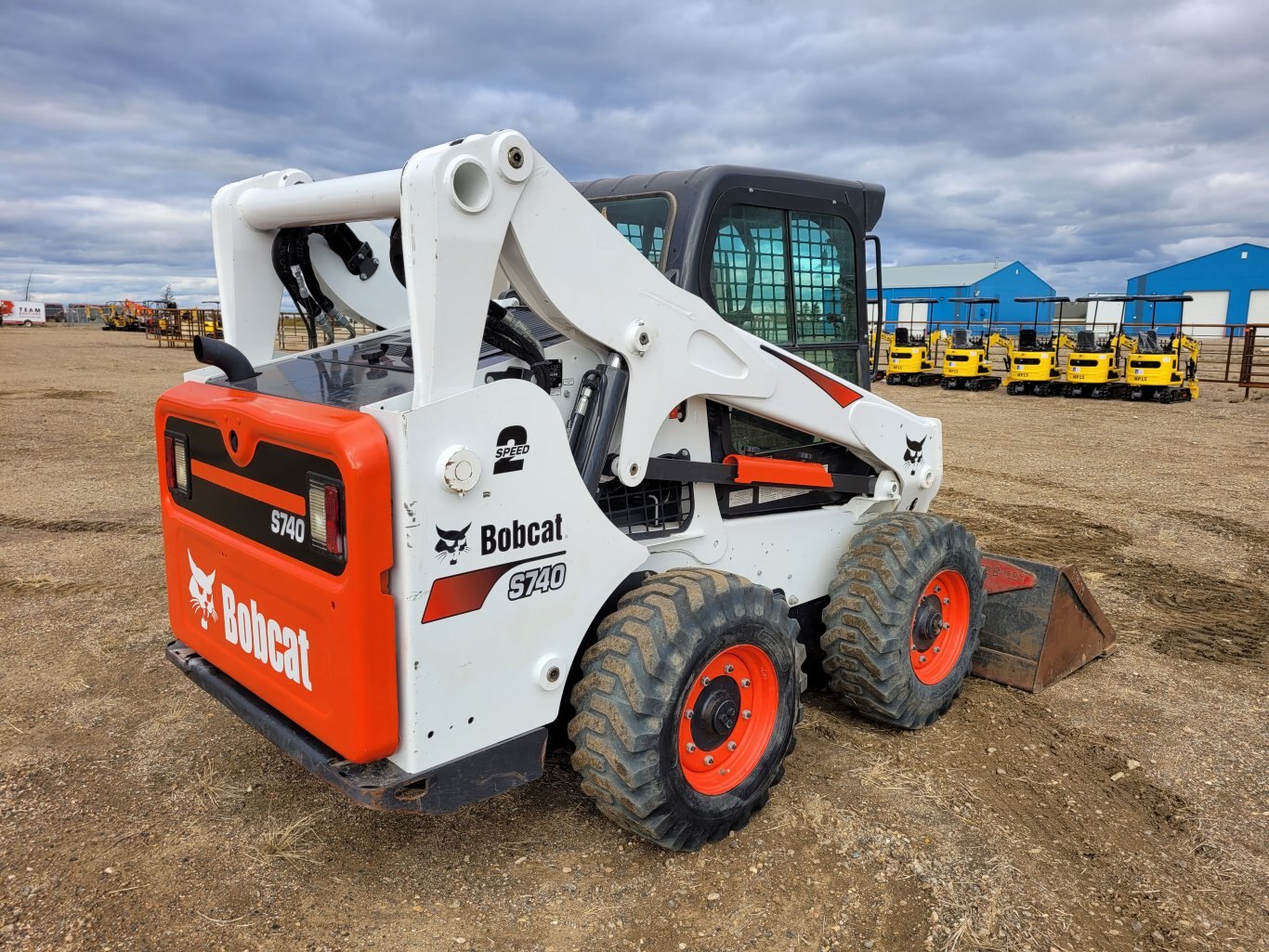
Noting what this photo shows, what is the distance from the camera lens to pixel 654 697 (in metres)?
2.95

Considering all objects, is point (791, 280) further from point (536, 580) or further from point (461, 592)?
point (461, 592)

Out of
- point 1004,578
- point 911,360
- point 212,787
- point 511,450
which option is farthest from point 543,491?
point 911,360

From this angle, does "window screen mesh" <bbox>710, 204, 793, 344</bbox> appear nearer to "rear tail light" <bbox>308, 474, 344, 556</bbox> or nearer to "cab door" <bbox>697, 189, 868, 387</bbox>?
"cab door" <bbox>697, 189, 868, 387</bbox>

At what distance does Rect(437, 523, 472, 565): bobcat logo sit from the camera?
2.61 m

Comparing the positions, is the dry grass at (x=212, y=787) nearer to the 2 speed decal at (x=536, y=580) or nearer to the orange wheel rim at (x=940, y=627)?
the 2 speed decal at (x=536, y=580)

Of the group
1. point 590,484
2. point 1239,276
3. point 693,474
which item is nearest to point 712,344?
point 693,474

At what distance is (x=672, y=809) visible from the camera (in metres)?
3.07

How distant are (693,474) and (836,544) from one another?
1.16 meters

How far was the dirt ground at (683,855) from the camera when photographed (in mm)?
2943

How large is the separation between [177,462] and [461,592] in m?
1.50

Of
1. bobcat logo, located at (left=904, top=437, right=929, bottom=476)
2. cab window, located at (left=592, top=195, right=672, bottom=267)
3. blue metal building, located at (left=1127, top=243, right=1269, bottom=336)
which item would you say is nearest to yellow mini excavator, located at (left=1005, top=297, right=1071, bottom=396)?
bobcat logo, located at (left=904, top=437, right=929, bottom=476)

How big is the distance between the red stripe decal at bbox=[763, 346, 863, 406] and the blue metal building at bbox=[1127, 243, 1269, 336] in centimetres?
5027

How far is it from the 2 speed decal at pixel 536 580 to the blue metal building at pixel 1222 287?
171 ft

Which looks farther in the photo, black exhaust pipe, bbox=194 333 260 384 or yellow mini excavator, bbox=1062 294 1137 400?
yellow mini excavator, bbox=1062 294 1137 400
